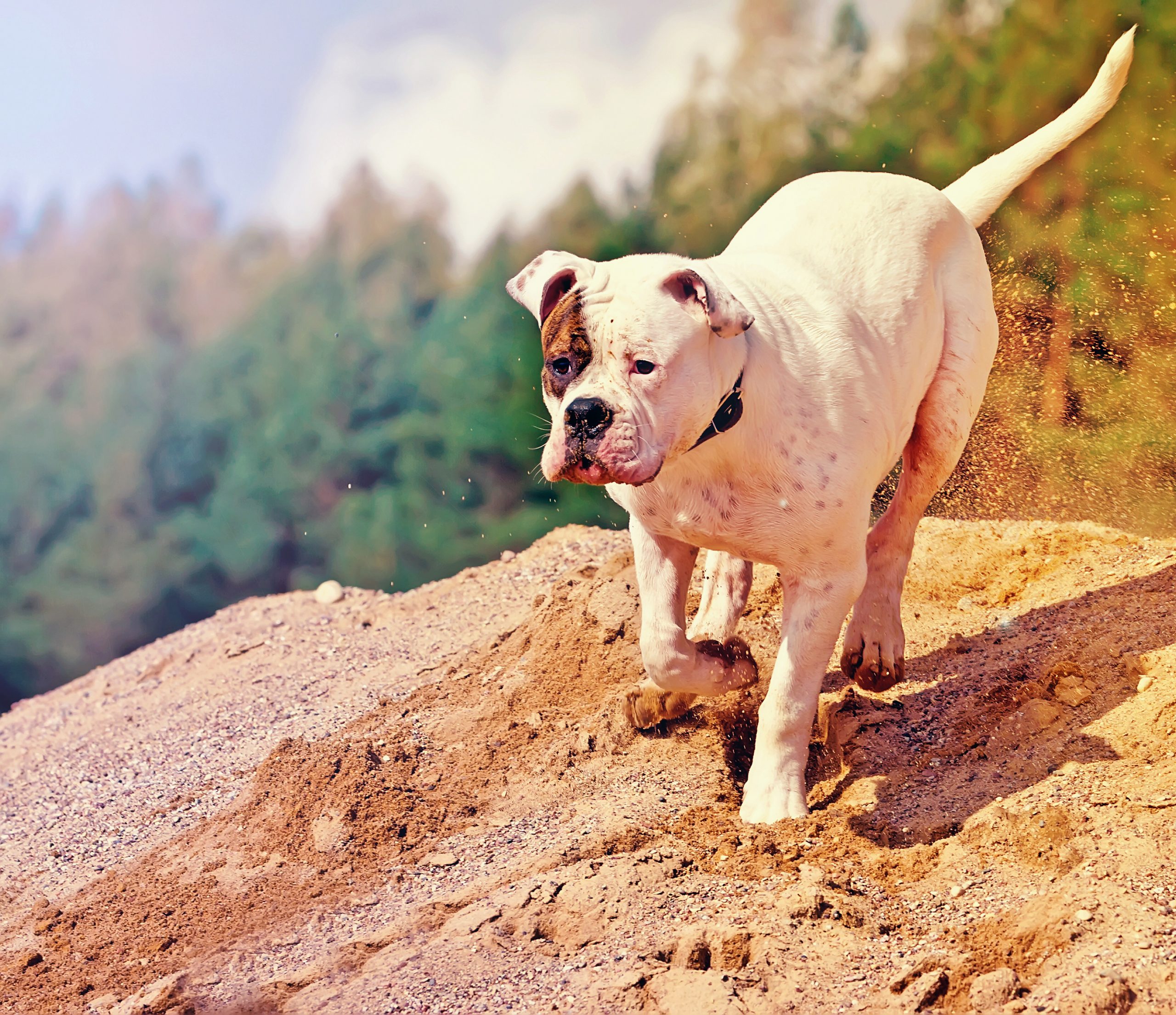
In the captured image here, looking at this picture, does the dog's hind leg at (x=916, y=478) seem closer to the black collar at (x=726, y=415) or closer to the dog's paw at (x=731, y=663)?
the dog's paw at (x=731, y=663)

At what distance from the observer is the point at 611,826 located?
429cm

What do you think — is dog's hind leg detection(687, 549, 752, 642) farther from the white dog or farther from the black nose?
the black nose

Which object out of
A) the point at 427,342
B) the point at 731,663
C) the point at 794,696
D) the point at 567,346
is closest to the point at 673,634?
the point at 731,663

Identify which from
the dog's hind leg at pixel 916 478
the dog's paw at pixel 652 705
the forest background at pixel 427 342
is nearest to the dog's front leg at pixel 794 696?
the dog's paw at pixel 652 705

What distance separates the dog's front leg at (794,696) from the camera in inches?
166

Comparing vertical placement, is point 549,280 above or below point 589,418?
above

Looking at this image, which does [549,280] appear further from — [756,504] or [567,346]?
[756,504]

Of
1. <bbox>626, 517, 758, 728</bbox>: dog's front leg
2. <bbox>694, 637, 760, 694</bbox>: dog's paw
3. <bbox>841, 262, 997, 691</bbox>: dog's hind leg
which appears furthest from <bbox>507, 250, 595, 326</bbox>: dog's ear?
<bbox>841, 262, 997, 691</bbox>: dog's hind leg

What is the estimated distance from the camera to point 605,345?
11.5 ft

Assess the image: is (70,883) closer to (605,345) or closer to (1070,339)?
(605,345)

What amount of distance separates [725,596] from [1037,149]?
2.48 m

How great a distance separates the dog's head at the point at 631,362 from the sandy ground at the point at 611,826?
1.33m

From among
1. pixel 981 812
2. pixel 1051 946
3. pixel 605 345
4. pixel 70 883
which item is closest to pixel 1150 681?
pixel 981 812

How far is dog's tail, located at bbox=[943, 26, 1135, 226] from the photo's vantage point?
562 centimetres
